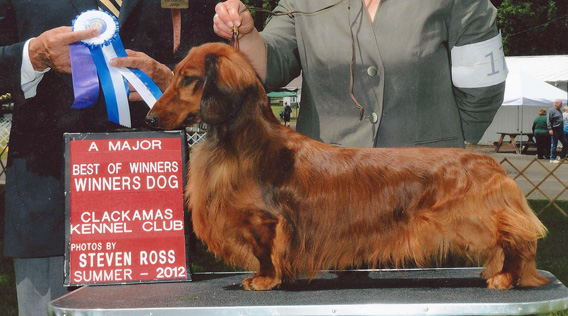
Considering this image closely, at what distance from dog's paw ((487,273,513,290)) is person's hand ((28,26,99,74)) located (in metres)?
1.74

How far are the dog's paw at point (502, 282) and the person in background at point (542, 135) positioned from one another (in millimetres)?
18899

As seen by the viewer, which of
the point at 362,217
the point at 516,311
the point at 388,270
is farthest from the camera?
the point at 388,270

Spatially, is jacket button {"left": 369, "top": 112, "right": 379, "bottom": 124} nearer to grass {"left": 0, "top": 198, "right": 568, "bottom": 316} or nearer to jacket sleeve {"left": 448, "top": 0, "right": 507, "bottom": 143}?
jacket sleeve {"left": 448, "top": 0, "right": 507, "bottom": 143}

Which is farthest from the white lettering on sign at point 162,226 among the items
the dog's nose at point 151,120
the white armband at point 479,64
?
the white armband at point 479,64

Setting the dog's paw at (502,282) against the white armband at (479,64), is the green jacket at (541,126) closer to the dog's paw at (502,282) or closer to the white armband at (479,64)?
the white armband at (479,64)

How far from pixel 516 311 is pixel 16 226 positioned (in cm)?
192

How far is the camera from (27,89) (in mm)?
2508

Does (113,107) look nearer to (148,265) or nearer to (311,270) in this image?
(148,265)

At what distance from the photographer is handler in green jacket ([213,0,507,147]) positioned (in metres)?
2.63

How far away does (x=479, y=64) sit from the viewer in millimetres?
2670

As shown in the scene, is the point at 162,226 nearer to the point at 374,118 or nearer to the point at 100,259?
the point at 100,259

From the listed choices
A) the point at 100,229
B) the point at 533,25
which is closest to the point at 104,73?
the point at 100,229

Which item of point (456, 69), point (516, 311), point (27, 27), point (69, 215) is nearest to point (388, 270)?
point (516, 311)

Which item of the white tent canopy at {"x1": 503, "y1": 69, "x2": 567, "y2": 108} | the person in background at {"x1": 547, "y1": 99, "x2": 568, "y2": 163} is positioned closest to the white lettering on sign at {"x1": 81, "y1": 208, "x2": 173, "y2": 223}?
the white tent canopy at {"x1": 503, "y1": 69, "x2": 567, "y2": 108}
